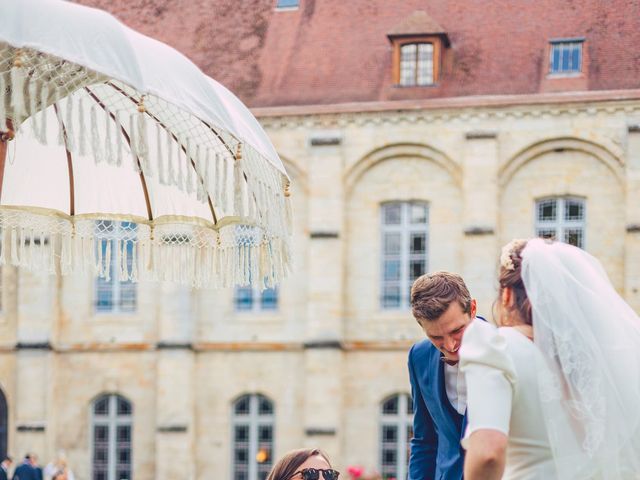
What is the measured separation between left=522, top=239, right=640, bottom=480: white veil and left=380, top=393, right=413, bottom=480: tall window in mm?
24286

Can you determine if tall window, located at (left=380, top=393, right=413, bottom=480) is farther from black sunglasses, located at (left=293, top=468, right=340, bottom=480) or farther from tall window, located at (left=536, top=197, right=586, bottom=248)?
black sunglasses, located at (left=293, top=468, right=340, bottom=480)

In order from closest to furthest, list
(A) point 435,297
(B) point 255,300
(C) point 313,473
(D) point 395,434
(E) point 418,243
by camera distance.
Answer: (C) point 313,473 → (A) point 435,297 → (D) point 395,434 → (E) point 418,243 → (B) point 255,300

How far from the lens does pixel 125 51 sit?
6.29 metres

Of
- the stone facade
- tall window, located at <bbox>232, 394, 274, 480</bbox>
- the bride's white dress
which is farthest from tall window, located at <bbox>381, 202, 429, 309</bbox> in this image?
the bride's white dress

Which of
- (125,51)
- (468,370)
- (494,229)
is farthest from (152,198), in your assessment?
(494,229)

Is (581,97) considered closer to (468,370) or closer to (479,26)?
(479,26)

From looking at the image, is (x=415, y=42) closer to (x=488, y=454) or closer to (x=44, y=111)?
(x=44, y=111)

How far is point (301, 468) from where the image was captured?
203 inches

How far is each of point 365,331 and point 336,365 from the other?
956 millimetres

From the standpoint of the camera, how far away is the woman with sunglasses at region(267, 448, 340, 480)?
202 inches

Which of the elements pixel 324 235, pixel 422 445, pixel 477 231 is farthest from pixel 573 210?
pixel 422 445

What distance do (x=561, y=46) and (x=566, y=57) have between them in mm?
298

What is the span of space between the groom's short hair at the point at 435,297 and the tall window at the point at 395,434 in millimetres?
23699

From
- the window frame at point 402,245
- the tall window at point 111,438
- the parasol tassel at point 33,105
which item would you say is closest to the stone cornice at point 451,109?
the window frame at point 402,245
